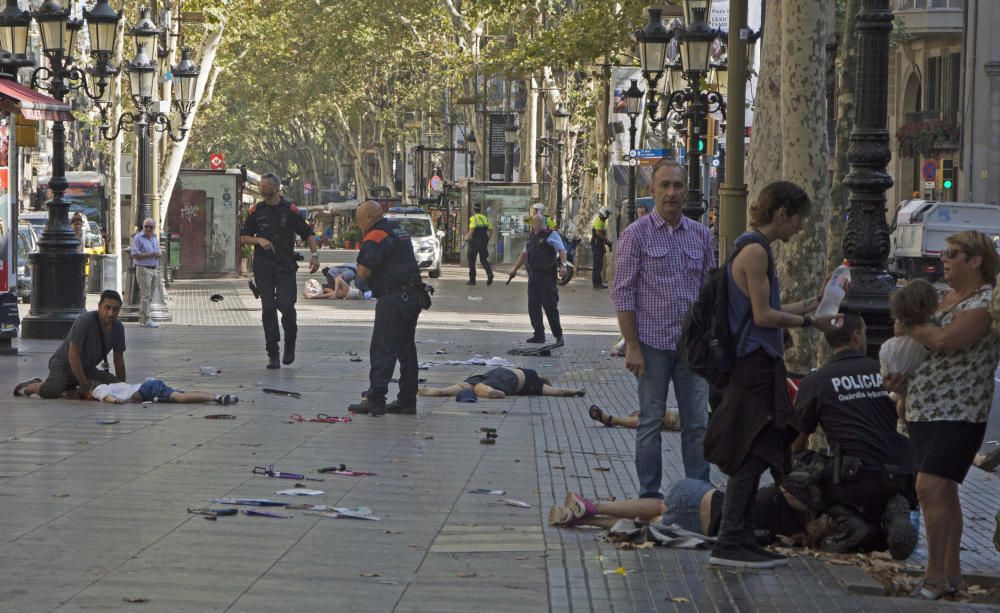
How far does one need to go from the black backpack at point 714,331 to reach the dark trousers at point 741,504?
A: 37 centimetres

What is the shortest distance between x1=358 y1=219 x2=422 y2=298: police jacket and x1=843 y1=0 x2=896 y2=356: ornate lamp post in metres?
5.09

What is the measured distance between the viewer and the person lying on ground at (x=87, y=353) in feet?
43.2

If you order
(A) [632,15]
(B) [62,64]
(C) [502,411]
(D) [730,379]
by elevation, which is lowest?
(C) [502,411]

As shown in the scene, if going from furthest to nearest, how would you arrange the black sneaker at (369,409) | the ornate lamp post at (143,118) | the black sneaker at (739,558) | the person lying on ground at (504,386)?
the ornate lamp post at (143,118)
the person lying on ground at (504,386)
the black sneaker at (369,409)
the black sneaker at (739,558)

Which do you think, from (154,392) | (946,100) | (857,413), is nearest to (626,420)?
(154,392)

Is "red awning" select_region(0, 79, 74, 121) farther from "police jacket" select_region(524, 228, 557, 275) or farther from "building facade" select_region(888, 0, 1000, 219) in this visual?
"building facade" select_region(888, 0, 1000, 219)

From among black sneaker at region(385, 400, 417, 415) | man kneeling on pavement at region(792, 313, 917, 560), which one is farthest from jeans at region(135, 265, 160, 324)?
man kneeling on pavement at region(792, 313, 917, 560)

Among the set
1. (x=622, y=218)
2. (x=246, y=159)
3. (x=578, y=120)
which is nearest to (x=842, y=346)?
(x=622, y=218)

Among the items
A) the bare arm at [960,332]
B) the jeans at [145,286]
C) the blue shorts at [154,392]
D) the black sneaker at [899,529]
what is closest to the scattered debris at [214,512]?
the black sneaker at [899,529]

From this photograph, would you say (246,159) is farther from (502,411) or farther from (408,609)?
(408,609)

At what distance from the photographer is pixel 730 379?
7121mm

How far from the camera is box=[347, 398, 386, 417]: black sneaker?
1292 cm

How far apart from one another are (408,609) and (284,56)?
5173 cm

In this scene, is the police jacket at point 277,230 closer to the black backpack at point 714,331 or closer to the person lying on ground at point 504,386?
the person lying on ground at point 504,386
